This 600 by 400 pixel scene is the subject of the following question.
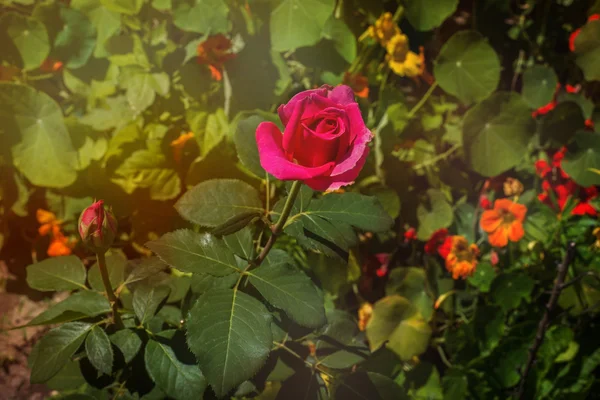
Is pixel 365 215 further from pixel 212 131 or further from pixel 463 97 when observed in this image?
pixel 463 97

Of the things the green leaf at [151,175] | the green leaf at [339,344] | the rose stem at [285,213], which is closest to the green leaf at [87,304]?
the rose stem at [285,213]

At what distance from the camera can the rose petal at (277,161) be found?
44cm

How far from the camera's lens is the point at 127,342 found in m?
0.64

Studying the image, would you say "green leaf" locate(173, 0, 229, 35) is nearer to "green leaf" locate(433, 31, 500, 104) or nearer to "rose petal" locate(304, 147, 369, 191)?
"green leaf" locate(433, 31, 500, 104)

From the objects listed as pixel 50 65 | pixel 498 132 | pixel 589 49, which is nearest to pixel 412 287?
pixel 498 132

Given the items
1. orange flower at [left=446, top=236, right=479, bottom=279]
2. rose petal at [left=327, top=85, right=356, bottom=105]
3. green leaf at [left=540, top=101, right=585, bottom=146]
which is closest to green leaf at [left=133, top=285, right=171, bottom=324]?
rose petal at [left=327, top=85, right=356, bottom=105]

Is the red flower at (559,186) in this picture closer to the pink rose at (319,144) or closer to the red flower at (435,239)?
the red flower at (435,239)

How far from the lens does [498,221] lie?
1402mm

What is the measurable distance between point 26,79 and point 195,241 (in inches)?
41.1

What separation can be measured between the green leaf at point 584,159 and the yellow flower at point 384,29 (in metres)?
0.61

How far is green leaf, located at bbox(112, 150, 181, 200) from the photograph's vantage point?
3.78 ft

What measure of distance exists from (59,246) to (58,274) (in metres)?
0.69

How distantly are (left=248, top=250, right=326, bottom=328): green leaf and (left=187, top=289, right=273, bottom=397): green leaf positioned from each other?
0.07 feet

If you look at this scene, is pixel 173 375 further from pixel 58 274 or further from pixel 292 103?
pixel 292 103
